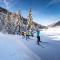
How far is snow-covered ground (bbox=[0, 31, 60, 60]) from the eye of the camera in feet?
10.0

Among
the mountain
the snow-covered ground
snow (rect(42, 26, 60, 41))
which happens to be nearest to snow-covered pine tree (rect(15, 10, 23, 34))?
the mountain

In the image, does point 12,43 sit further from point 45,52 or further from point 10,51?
point 45,52

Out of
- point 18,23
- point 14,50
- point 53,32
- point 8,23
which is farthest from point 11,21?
point 53,32

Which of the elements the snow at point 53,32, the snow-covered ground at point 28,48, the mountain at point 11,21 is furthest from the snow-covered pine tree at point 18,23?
the snow at point 53,32

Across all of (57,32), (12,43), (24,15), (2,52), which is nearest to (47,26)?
(57,32)

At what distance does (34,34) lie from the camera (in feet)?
11.3

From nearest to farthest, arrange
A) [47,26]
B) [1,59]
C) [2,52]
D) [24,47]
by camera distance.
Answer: [1,59] < [2,52] < [24,47] < [47,26]

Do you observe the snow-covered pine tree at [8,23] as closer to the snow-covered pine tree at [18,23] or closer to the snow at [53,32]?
the snow-covered pine tree at [18,23]

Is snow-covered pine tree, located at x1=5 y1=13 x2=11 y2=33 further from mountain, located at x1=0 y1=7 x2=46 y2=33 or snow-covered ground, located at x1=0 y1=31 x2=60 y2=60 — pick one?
snow-covered ground, located at x1=0 y1=31 x2=60 y2=60

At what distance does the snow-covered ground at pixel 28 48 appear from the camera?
3.05 metres

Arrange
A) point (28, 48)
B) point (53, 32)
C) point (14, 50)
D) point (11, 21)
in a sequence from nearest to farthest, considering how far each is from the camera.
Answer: point (14, 50) → point (28, 48) → point (53, 32) → point (11, 21)

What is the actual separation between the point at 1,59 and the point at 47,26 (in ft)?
4.51

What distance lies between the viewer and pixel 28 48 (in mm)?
3305

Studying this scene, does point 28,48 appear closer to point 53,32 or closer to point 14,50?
point 14,50
